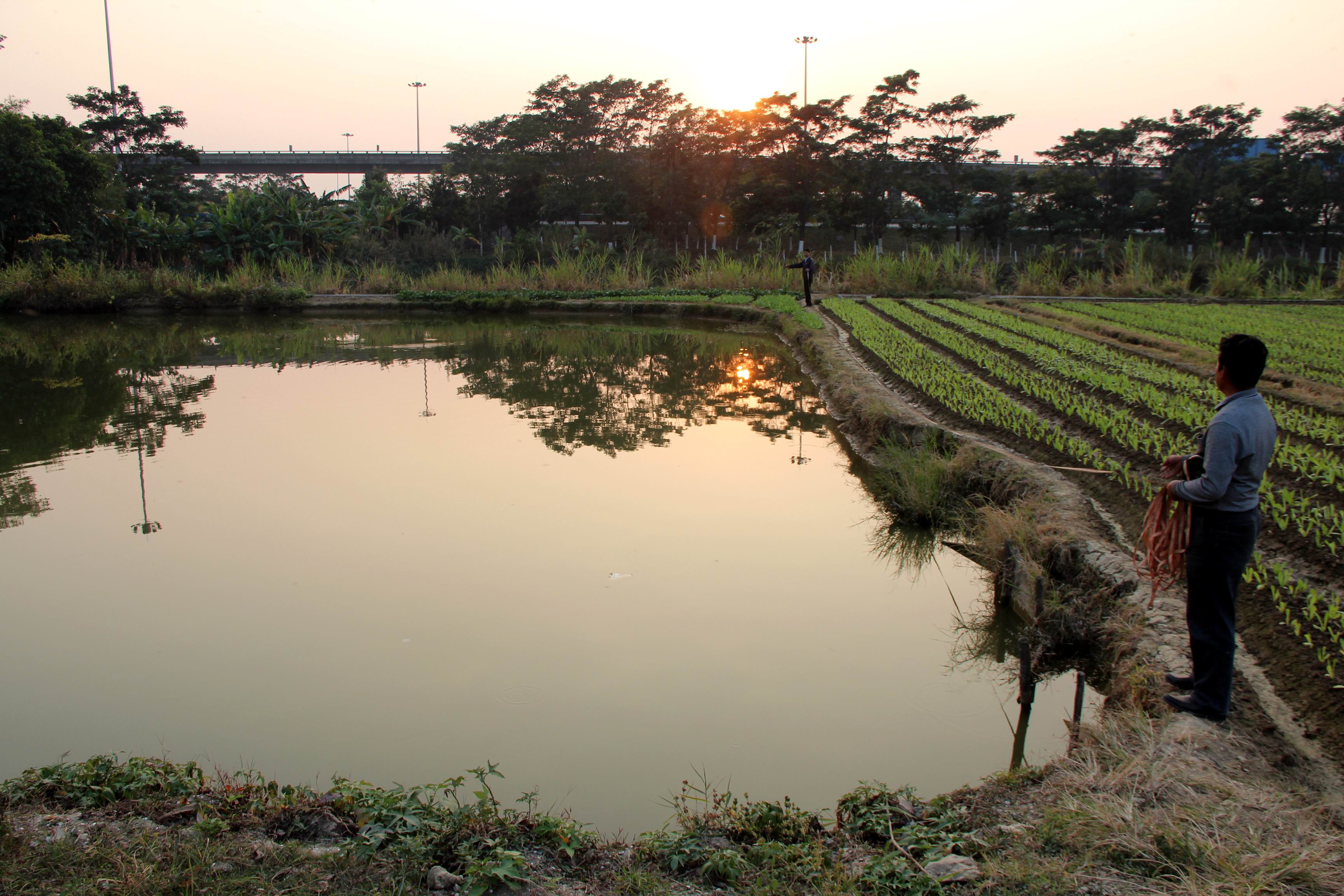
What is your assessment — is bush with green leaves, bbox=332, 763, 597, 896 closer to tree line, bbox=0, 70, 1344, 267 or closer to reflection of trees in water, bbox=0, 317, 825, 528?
reflection of trees in water, bbox=0, 317, 825, 528

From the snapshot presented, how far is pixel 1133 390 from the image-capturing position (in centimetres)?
827

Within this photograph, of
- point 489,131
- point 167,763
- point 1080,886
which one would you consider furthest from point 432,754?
point 489,131

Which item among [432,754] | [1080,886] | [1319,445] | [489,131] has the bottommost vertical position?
[432,754]

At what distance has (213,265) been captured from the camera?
26109mm

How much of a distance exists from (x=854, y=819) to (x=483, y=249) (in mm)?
32660

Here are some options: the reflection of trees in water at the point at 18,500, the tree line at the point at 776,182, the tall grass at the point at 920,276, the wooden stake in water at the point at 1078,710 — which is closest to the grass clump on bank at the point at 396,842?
the wooden stake in water at the point at 1078,710

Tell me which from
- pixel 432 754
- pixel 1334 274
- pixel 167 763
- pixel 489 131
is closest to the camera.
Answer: pixel 167 763

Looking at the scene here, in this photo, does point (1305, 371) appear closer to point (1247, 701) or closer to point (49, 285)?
point (1247, 701)

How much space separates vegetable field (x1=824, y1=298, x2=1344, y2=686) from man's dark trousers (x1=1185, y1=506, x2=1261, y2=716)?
0.58 m

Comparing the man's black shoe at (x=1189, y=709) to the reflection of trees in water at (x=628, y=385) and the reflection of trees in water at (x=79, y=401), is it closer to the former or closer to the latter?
the reflection of trees in water at (x=628, y=385)

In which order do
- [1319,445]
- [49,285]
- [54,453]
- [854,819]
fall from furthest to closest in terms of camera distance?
[49,285], [54,453], [1319,445], [854,819]

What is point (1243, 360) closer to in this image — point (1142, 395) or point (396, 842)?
point (396, 842)

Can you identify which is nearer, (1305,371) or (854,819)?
(854,819)

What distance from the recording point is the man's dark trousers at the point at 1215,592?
3002 mm
